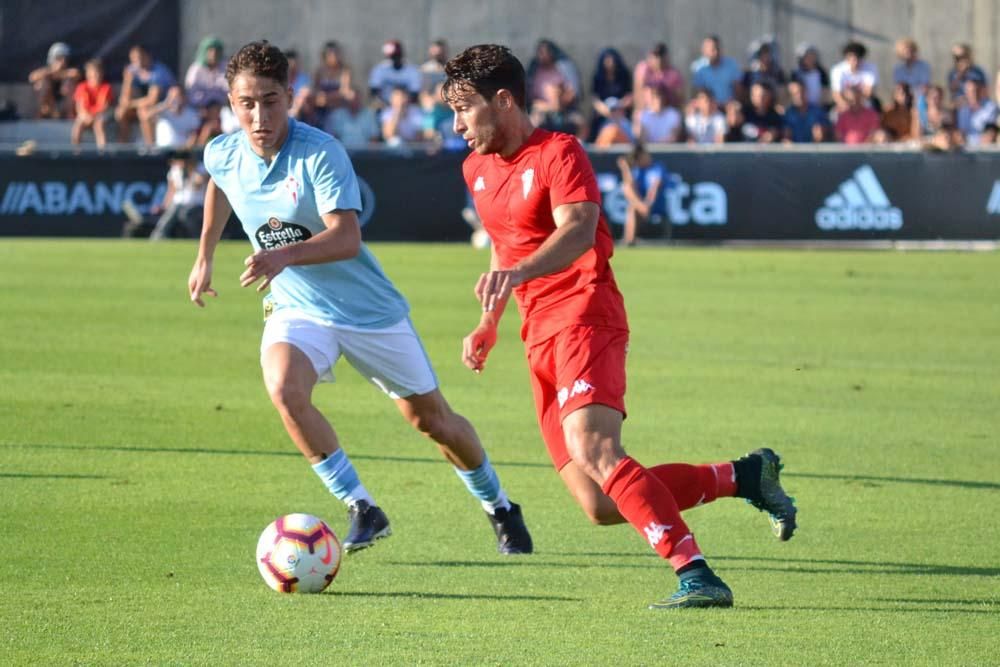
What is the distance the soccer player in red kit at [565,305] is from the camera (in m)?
6.21

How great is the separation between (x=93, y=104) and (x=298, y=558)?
23.5m

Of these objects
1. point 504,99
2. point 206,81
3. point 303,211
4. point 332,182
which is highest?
point 504,99

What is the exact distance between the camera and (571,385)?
20.8ft

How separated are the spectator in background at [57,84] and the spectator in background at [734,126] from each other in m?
11.6

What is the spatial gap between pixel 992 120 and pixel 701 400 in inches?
698

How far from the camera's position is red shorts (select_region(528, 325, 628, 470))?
20.7 ft

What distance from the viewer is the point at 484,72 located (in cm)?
644

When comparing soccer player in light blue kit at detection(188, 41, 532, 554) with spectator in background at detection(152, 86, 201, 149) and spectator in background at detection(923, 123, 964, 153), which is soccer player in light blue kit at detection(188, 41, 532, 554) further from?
spectator in background at detection(152, 86, 201, 149)

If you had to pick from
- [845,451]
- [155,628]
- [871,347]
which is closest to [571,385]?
[155,628]

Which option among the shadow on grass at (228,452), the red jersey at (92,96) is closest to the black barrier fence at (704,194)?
the red jersey at (92,96)

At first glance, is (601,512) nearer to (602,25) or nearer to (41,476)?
(41,476)

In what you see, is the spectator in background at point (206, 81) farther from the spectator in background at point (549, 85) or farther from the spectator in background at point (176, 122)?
the spectator in background at point (549, 85)

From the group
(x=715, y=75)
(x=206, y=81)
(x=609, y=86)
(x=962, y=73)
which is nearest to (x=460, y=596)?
(x=206, y=81)

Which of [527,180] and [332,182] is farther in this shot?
[332,182]
